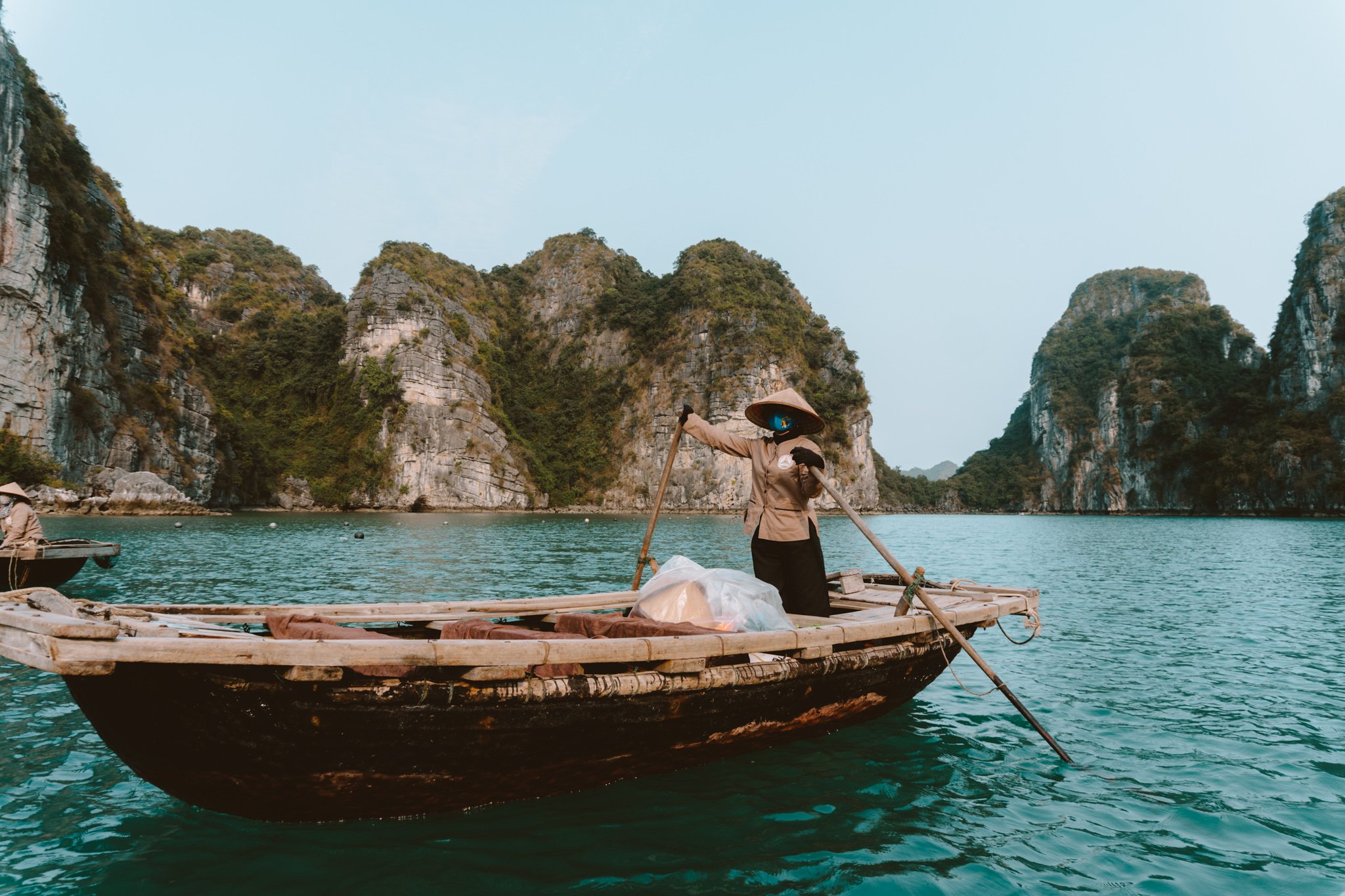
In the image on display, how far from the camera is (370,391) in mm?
65062

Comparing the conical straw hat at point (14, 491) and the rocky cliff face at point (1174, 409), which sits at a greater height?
the rocky cliff face at point (1174, 409)

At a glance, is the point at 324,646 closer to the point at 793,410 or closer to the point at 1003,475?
the point at 793,410

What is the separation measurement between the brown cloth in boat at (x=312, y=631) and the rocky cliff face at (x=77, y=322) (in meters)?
40.7

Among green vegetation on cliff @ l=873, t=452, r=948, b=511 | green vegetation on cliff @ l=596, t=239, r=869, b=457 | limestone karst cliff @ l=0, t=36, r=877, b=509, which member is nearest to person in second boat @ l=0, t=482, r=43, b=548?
limestone karst cliff @ l=0, t=36, r=877, b=509

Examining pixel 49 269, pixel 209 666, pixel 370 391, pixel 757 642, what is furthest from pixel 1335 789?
pixel 370 391

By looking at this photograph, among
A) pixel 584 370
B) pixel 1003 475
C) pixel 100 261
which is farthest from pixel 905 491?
pixel 100 261

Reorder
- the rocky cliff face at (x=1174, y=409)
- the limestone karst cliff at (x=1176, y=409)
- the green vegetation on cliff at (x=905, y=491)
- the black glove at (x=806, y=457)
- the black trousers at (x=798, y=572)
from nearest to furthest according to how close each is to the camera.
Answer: the black glove at (x=806, y=457)
the black trousers at (x=798, y=572)
the limestone karst cliff at (x=1176, y=409)
the rocky cliff face at (x=1174, y=409)
the green vegetation on cliff at (x=905, y=491)

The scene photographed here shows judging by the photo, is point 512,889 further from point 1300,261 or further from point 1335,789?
point 1300,261

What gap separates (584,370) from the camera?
8750 centimetres

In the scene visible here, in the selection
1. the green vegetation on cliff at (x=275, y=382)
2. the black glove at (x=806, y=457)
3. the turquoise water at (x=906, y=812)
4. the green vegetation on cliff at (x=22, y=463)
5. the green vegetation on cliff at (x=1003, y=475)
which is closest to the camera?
the turquoise water at (x=906, y=812)

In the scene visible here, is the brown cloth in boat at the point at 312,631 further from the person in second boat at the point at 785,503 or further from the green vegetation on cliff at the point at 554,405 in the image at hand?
the green vegetation on cliff at the point at 554,405

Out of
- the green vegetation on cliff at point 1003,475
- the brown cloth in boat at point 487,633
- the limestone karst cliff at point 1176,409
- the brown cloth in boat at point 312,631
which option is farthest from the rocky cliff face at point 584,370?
the brown cloth in boat at point 487,633

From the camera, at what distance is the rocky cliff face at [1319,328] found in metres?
68.1

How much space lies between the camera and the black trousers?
5539 millimetres
